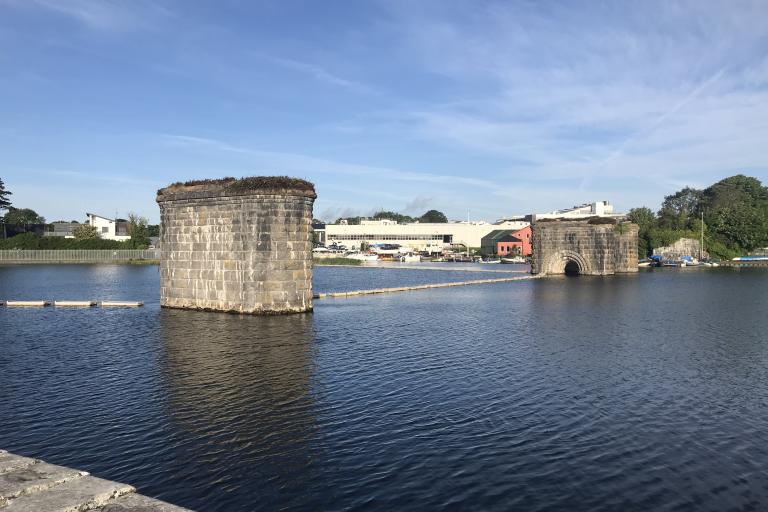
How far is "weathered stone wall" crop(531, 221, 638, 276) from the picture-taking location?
238 ft

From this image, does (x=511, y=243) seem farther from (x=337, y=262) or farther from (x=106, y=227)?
(x=106, y=227)

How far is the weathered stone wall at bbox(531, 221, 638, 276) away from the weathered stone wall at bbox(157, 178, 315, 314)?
1816 inches

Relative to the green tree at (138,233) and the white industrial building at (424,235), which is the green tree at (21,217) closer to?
the green tree at (138,233)

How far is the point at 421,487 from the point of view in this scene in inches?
422

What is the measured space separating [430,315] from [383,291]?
15710 millimetres

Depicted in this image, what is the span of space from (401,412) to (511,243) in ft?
427

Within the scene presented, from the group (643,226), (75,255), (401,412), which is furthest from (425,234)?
(401,412)

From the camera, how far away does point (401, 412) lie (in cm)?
1523

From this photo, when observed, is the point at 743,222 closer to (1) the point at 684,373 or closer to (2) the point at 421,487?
(1) the point at 684,373

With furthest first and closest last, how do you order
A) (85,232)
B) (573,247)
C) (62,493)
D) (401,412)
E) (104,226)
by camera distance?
(104,226)
(85,232)
(573,247)
(401,412)
(62,493)

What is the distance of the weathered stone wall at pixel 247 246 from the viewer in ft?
107

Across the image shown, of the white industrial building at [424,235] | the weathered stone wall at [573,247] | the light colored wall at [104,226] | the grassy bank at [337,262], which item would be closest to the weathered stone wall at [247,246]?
the weathered stone wall at [573,247]

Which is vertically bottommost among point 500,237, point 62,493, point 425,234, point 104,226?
point 62,493

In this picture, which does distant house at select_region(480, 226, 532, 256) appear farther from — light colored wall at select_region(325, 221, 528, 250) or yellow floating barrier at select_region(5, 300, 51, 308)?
yellow floating barrier at select_region(5, 300, 51, 308)
